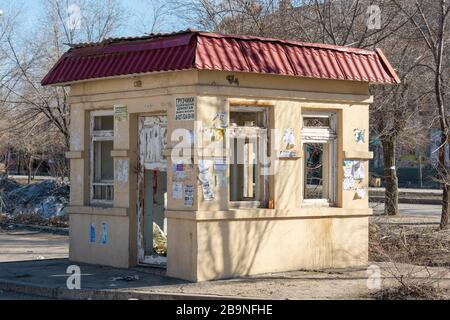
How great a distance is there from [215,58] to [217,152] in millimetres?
1437

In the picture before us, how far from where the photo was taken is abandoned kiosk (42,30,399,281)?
39.8ft

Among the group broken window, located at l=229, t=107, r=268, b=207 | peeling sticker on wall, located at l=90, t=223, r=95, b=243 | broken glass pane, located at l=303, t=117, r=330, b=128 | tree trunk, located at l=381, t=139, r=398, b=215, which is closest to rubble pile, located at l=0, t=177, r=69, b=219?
tree trunk, located at l=381, t=139, r=398, b=215

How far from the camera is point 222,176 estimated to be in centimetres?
1227

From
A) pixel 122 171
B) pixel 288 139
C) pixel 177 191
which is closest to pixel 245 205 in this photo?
pixel 177 191

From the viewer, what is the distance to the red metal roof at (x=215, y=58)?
39.3 ft

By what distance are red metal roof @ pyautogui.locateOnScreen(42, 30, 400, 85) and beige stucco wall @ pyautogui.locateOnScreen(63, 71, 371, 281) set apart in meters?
0.31

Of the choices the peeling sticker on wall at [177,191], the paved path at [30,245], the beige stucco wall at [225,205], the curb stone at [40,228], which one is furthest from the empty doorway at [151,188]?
the curb stone at [40,228]

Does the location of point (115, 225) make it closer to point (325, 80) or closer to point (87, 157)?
point (87, 157)

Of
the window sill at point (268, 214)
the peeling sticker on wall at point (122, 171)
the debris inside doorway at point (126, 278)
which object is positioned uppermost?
the peeling sticker on wall at point (122, 171)

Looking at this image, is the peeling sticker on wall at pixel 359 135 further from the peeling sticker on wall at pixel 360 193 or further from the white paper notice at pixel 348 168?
the peeling sticker on wall at pixel 360 193

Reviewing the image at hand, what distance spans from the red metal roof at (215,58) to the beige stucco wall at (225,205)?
31cm
